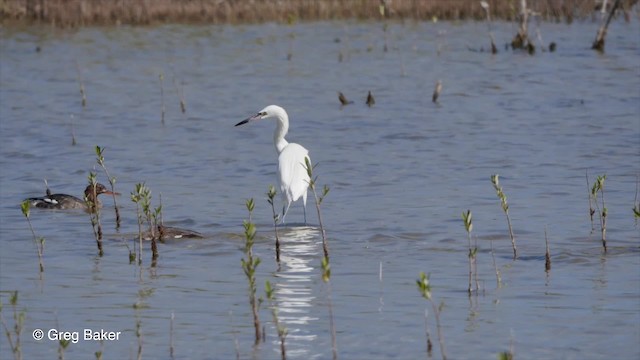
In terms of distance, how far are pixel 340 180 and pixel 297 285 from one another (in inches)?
206

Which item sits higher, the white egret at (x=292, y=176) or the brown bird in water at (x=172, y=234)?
the white egret at (x=292, y=176)

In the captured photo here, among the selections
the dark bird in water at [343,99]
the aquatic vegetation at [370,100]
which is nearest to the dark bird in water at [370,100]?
the aquatic vegetation at [370,100]

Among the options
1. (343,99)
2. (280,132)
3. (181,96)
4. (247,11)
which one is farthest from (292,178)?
(247,11)

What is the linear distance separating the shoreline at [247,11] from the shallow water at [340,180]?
508 millimetres

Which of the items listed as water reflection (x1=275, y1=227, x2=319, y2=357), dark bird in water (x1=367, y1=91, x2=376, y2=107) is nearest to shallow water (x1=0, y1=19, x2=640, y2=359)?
water reflection (x1=275, y1=227, x2=319, y2=357)

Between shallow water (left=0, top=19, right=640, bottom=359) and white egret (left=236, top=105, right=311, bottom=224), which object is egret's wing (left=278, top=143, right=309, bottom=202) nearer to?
white egret (left=236, top=105, right=311, bottom=224)

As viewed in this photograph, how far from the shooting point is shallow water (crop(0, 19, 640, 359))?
25.1ft

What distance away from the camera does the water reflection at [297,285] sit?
7.34 m

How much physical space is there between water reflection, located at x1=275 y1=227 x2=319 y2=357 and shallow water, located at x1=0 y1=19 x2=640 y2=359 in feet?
0.09

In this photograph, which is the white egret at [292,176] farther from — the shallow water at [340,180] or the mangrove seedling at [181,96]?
the mangrove seedling at [181,96]

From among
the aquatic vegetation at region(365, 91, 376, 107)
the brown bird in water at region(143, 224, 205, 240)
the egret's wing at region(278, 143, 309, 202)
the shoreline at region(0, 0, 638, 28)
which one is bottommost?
the aquatic vegetation at region(365, 91, 376, 107)

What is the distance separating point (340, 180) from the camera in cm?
1391

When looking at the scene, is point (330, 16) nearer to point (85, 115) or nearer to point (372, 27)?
point (372, 27)

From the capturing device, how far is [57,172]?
1482cm
